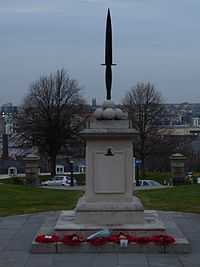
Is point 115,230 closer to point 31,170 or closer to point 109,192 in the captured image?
point 109,192

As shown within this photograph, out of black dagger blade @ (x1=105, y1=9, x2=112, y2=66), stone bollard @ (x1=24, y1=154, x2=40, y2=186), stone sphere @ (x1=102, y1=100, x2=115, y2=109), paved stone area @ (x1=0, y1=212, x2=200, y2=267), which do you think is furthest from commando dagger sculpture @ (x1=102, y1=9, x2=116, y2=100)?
stone bollard @ (x1=24, y1=154, x2=40, y2=186)

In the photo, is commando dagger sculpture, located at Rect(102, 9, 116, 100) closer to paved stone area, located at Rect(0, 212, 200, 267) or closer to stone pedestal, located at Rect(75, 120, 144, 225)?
stone pedestal, located at Rect(75, 120, 144, 225)

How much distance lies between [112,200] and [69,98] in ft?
137

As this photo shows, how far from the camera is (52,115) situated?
51.4 m

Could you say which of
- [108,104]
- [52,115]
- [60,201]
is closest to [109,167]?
[108,104]

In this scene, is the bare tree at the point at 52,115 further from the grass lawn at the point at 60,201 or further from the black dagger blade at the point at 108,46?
the black dagger blade at the point at 108,46

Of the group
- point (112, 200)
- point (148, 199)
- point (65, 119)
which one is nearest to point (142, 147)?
point (65, 119)

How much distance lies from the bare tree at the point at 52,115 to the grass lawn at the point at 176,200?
92.1 feet

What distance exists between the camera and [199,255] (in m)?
9.60

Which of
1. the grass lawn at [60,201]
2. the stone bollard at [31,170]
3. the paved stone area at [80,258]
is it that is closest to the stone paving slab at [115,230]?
the paved stone area at [80,258]

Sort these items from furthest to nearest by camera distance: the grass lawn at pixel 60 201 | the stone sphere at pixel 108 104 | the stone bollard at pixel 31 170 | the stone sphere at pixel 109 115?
the stone bollard at pixel 31 170 < the grass lawn at pixel 60 201 < the stone sphere at pixel 108 104 < the stone sphere at pixel 109 115

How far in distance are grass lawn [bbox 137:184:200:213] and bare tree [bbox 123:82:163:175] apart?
2822 centimetres

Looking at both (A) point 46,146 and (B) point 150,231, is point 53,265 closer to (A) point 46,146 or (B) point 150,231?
(B) point 150,231

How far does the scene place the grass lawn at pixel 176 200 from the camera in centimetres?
1697
